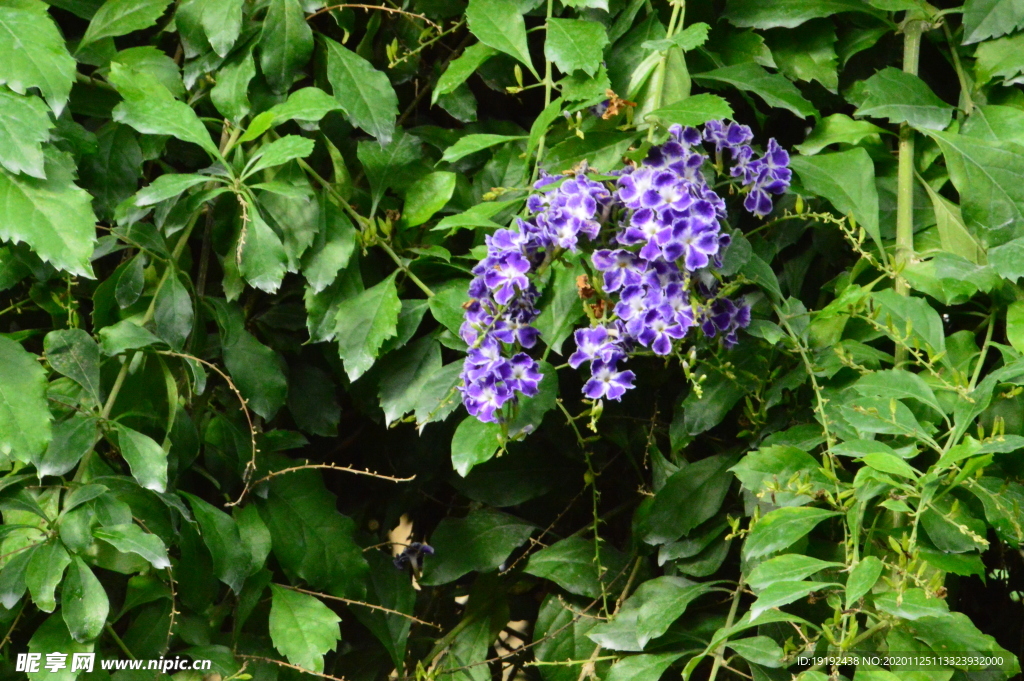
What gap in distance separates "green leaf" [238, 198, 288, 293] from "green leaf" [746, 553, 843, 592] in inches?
21.0

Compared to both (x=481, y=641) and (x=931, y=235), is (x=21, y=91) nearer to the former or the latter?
(x=481, y=641)

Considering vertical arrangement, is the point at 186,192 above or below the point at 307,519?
above

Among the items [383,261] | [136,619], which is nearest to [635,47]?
[383,261]

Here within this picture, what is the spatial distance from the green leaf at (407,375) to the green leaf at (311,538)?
0.16m

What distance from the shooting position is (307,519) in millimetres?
1065

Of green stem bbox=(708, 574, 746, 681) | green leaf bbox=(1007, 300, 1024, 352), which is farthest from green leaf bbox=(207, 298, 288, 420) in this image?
green leaf bbox=(1007, 300, 1024, 352)

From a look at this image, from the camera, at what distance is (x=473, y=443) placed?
891 millimetres

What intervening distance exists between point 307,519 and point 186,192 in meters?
0.39

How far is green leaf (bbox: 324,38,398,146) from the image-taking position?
39.4 inches

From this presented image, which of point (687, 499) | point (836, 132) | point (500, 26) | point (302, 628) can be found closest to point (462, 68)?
point (500, 26)

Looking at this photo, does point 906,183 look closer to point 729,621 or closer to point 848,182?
point 848,182

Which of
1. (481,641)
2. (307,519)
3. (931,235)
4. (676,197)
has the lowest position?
(481,641)

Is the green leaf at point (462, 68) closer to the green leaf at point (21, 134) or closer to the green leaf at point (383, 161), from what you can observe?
the green leaf at point (383, 161)

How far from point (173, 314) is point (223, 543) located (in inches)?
9.7
